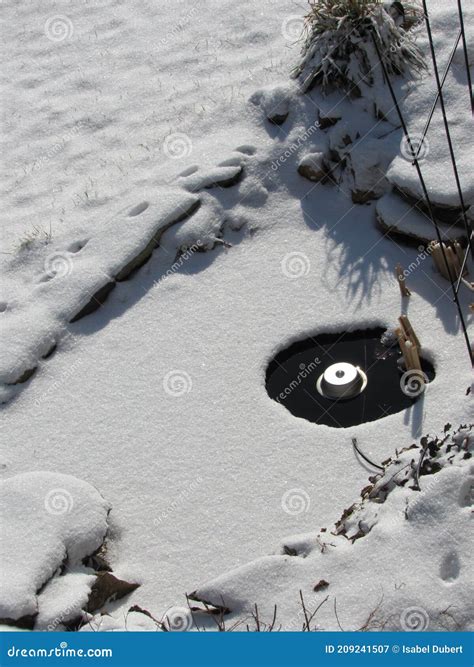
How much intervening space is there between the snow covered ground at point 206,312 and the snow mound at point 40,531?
19 millimetres

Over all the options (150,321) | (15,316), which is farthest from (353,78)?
(15,316)

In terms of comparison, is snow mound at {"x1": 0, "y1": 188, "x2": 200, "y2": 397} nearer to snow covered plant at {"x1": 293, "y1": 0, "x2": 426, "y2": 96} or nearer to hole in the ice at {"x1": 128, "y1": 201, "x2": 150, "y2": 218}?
hole in the ice at {"x1": 128, "y1": 201, "x2": 150, "y2": 218}

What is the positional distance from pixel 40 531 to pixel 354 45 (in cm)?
461

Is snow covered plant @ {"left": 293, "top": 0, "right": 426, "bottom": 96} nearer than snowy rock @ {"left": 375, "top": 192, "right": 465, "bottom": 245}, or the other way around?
snowy rock @ {"left": 375, "top": 192, "right": 465, "bottom": 245}

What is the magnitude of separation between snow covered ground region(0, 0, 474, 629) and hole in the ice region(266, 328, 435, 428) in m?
0.10

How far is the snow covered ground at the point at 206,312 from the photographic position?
5637 mm

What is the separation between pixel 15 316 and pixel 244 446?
212cm

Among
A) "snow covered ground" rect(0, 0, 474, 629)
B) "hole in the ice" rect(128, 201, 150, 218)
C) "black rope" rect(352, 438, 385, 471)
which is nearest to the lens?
"snow covered ground" rect(0, 0, 474, 629)

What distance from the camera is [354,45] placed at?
319 inches

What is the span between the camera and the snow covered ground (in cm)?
564

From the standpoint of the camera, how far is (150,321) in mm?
7461

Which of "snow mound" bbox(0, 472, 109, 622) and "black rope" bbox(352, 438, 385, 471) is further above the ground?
"snow mound" bbox(0, 472, 109, 622)

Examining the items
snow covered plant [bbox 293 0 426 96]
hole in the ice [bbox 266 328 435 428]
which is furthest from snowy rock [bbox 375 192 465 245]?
snow covered plant [bbox 293 0 426 96]

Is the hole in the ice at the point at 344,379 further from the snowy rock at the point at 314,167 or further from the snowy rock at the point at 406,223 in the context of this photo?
Answer: the snowy rock at the point at 314,167
